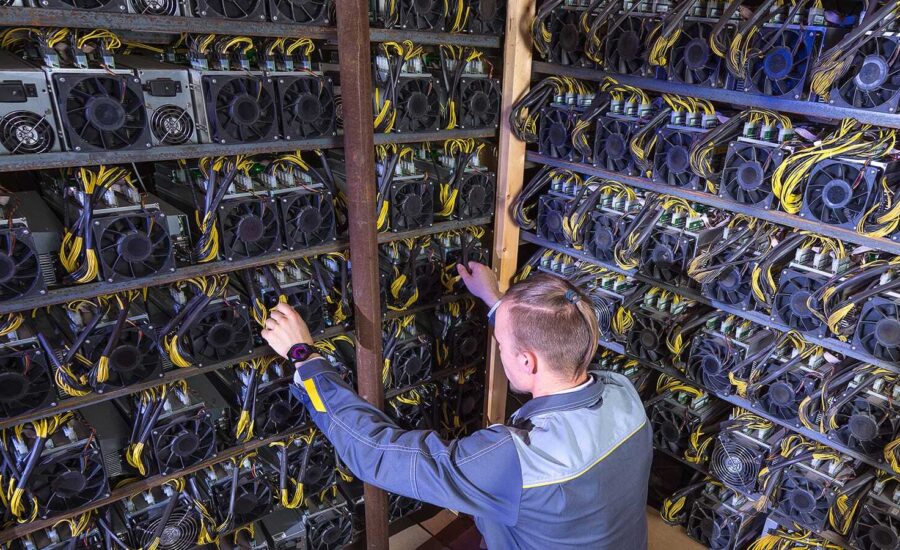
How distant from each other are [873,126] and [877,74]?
257 mm

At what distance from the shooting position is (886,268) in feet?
6.03

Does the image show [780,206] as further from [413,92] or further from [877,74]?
[413,92]

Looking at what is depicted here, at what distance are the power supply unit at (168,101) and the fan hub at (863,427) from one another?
2.30 meters

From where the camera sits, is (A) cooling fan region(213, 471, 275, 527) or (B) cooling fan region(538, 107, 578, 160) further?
(B) cooling fan region(538, 107, 578, 160)

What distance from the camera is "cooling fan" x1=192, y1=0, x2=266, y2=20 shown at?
1685 millimetres

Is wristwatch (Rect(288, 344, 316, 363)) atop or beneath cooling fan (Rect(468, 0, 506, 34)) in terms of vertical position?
beneath

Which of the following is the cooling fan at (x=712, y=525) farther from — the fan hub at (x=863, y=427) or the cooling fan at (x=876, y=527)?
the fan hub at (x=863, y=427)

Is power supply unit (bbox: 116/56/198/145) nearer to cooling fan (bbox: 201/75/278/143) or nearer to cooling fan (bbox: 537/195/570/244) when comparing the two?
cooling fan (bbox: 201/75/278/143)

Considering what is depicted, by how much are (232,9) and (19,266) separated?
3.10 ft

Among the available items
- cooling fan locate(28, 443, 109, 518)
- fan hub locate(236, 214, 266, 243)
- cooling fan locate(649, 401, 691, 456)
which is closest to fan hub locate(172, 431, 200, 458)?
cooling fan locate(28, 443, 109, 518)

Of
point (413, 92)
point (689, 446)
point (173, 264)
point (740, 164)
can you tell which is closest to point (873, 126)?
point (740, 164)

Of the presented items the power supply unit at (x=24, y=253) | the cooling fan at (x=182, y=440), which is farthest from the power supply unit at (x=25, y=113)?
the cooling fan at (x=182, y=440)

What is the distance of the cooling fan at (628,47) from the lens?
213cm

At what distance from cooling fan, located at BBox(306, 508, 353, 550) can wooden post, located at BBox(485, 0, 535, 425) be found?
2.91 feet
